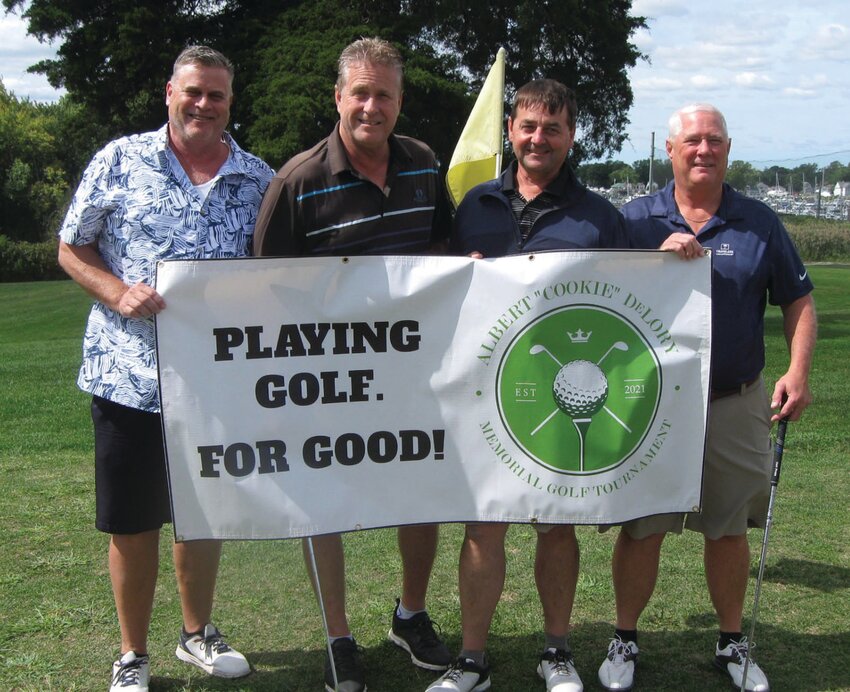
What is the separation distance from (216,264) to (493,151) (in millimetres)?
5956

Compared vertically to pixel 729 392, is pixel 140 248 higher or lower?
higher

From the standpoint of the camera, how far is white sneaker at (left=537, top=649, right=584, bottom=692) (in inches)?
145

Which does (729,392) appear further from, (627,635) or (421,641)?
(421,641)

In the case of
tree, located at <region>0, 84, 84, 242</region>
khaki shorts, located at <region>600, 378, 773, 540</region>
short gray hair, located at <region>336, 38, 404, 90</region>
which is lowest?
khaki shorts, located at <region>600, 378, 773, 540</region>

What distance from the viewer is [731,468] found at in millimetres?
3812

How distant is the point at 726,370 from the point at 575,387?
2.13 feet

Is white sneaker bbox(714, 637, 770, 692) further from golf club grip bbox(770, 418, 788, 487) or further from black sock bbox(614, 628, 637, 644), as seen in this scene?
golf club grip bbox(770, 418, 788, 487)

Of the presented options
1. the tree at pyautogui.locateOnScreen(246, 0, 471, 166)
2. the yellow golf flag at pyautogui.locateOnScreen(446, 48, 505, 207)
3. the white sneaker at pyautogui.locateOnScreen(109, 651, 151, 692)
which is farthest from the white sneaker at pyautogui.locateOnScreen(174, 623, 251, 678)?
the tree at pyautogui.locateOnScreen(246, 0, 471, 166)

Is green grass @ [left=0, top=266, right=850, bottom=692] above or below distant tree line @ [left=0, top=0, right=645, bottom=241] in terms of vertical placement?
below

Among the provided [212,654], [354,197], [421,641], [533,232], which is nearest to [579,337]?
[533,232]

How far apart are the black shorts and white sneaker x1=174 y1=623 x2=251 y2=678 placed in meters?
0.61

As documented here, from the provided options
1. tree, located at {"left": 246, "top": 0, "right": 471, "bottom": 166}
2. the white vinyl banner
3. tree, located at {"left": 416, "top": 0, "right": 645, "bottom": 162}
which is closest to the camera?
the white vinyl banner

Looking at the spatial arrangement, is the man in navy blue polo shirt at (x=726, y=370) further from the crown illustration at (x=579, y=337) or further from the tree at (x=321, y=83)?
the tree at (x=321, y=83)

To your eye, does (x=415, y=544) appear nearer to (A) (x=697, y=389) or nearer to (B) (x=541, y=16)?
(A) (x=697, y=389)
